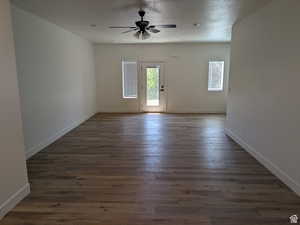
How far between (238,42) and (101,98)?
523cm

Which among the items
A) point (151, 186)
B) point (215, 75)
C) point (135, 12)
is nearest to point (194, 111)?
point (215, 75)

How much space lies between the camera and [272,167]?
10.00ft

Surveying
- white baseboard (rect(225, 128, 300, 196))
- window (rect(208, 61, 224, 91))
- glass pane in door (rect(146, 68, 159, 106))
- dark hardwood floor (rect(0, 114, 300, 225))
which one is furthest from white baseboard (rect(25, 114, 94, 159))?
window (rect(208, 61, 224, 91))

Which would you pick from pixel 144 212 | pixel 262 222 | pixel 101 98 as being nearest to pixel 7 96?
pixel 144 212

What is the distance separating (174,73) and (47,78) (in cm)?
458

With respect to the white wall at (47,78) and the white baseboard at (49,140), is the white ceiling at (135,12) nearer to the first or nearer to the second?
the white wall at (47,78)

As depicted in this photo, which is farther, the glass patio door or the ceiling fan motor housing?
the glass patio door

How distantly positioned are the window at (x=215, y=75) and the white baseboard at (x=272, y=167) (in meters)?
3.67

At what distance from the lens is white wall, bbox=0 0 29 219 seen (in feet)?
6.76

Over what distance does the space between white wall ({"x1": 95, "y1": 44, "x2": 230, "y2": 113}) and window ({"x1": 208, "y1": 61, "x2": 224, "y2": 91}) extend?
0.16 metres

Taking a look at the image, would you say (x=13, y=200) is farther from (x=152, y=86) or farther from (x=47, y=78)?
(x=152, y=86)

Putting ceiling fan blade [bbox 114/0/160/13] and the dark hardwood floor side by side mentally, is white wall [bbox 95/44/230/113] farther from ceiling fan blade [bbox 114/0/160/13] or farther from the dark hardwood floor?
ceiling fan blade [bbox 114/0/160/13]

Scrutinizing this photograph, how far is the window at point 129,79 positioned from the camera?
780 centimetres

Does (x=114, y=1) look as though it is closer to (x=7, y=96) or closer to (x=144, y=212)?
(x=7, y=96)
